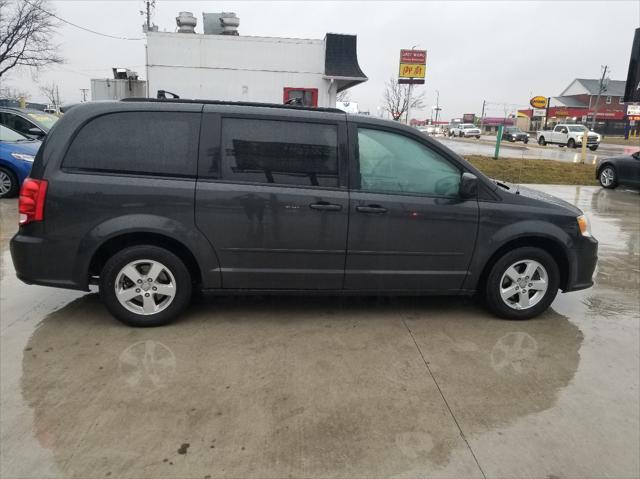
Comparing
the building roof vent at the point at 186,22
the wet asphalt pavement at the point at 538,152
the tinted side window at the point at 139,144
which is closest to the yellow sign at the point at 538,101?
the wet asphalt pavement at the point at 538,152

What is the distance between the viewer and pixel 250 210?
3.88 meters

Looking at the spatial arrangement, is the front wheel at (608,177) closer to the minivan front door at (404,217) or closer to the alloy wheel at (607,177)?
the alloy wheel at (607,177)

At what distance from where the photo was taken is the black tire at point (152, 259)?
3.86 metres

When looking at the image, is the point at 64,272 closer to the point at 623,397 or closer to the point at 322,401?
the point at 322,401

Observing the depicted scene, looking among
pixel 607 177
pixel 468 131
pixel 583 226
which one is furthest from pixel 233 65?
pixel 468 131

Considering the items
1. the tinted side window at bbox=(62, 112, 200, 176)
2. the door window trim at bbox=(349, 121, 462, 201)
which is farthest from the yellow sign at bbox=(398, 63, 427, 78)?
the tinted side window at bbox=(62, 112, 200, 176)

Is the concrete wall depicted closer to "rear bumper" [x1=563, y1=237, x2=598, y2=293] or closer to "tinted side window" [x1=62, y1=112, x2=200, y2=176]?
"tinted side window" [x1=62, y1=112, x2=200, y2=176]

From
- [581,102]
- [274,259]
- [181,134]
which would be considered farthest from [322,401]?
[581,102]

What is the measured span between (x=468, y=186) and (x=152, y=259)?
8.51ft

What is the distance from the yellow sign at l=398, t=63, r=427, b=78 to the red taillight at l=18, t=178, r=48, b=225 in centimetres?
3172

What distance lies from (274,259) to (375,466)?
6.29 ft

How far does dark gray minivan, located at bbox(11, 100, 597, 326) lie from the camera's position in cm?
381

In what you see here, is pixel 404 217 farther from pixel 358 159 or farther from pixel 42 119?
pixel 42 119

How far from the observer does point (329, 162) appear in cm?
400
